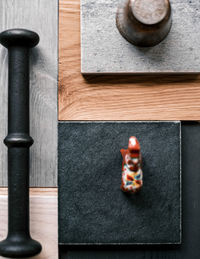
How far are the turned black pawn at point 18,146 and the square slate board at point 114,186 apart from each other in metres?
0.06

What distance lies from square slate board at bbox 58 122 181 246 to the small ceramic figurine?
1.8 inches

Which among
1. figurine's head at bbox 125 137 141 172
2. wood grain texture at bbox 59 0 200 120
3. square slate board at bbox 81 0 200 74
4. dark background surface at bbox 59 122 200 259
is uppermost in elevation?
square slate board at bbox 81 0 200 74

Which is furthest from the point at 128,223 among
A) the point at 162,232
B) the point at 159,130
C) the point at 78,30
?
the point at 78,30

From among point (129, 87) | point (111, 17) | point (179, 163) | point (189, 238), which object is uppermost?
point (111, 17)

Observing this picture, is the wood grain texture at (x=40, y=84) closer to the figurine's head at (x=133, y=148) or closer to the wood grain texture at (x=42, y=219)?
the wood grain texture at (x=42, y=219)

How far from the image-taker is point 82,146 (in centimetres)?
50

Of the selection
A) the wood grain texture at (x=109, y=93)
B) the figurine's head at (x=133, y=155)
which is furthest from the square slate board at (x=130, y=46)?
the figurine's head at (x=133, y=155)

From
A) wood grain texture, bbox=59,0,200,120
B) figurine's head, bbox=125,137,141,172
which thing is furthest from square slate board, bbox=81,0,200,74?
figurine's head, bbox=125,137,141,172

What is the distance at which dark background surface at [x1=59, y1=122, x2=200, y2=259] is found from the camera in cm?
51

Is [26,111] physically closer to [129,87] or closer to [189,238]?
[129,87]

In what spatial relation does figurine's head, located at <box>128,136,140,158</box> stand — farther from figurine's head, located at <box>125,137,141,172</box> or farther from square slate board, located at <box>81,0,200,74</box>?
square slate board, located at <box>81,0,200,74</box>

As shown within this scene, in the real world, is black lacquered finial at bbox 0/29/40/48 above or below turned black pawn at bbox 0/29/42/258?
above

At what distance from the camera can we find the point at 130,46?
1.61ft

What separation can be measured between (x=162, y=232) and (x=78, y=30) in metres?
0.38
